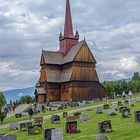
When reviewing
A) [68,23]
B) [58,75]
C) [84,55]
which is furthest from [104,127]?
[68,23]

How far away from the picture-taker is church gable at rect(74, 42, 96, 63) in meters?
78.9

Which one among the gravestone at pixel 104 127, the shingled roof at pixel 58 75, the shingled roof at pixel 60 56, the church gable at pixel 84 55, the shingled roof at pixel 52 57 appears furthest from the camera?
the shingled roof at pixel 52 57

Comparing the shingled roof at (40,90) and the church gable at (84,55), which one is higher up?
the church gable at (84,55)

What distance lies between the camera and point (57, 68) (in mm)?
83438

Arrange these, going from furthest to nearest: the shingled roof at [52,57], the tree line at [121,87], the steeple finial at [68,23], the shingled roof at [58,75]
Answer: the tree line at [121,87] → the steeple finial at [68,23] → the shingled roof at [52,57] → the shingled roof at [58,75]

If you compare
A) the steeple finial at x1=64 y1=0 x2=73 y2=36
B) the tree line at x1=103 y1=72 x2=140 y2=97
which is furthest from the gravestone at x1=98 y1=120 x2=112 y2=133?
the tree line at x1=103 y1=72 x2=140 y2=97

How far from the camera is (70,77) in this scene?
7650cm

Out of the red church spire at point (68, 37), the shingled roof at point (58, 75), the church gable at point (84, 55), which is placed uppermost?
the red church spire at point (68, 37)

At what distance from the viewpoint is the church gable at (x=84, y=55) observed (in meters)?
78.9

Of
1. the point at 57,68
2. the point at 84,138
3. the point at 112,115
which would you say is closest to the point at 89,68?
the point at 57,68

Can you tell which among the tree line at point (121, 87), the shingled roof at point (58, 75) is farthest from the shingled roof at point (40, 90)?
the tree line at point (121, 87)

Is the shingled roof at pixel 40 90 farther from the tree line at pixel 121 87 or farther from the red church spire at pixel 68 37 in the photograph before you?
the tree line at pixel 121 87

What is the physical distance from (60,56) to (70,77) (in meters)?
11.6

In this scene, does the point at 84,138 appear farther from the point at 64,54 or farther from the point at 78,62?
the point at 64,54
